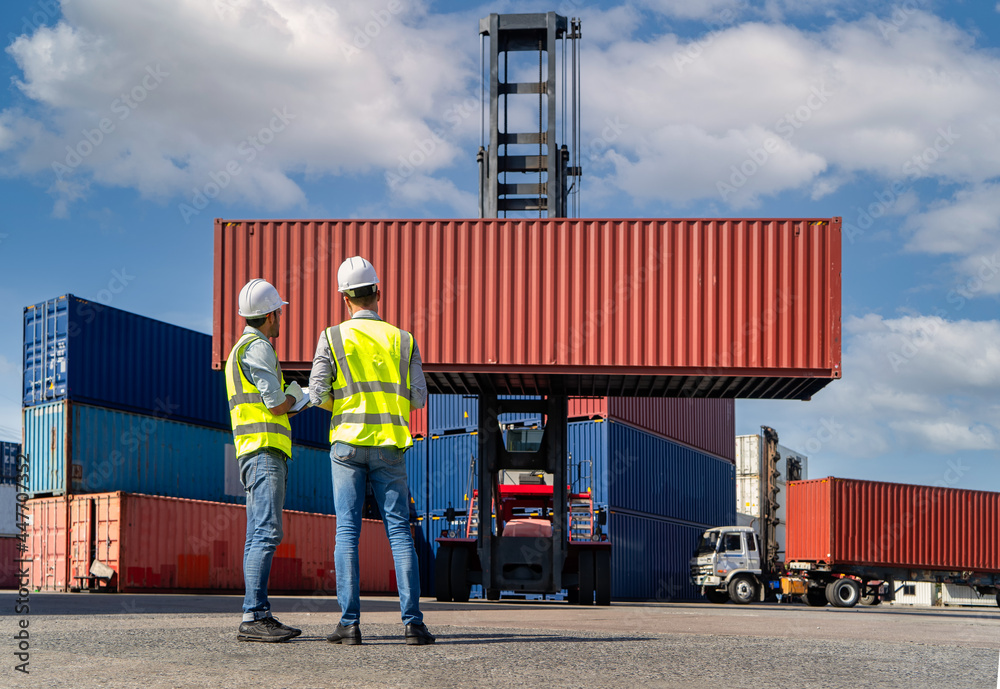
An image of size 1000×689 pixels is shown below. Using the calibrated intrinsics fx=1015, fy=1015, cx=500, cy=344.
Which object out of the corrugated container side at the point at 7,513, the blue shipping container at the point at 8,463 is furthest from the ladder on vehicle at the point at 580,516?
the blue shipping container at the point at 8,463

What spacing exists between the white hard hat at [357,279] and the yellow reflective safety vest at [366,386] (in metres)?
0.15

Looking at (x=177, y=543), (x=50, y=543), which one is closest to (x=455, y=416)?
(x=177, y=543)

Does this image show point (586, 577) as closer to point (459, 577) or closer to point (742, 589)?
point (459, 577)

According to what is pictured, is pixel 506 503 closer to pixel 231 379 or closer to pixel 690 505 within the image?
pixel 231 379

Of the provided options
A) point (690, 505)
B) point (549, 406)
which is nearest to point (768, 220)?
point (549, 406)

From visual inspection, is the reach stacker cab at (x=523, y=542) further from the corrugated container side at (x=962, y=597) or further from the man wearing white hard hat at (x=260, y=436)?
the corrugated container side at (x=962, y=597)

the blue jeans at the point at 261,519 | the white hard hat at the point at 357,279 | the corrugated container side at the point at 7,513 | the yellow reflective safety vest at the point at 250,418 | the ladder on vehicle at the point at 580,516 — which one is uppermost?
the white hard hat at the point at 357,279

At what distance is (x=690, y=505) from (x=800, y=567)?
6.86 metres

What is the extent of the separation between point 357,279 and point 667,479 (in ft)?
81.3

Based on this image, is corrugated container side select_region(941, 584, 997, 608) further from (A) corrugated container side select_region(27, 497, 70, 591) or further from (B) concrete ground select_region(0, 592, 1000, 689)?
(B) concrete ground select_region(0, 592, 1000, 689)

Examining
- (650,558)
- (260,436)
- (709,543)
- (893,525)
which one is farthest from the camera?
(650,558)

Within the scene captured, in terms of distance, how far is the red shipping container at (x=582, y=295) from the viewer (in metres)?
14.6

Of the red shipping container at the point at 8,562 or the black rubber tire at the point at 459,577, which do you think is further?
the red shipping container at the point at 8,562

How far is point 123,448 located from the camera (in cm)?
2047
